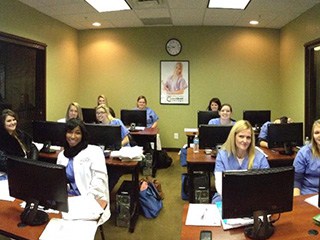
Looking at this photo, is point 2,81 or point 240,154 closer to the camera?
point 240,154

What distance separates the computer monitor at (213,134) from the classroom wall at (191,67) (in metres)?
3.22

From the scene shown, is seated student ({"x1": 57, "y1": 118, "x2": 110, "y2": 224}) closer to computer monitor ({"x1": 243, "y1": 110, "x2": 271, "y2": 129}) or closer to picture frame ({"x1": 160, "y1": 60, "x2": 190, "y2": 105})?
computer monitor ({"x1": 243, "y1": 110, "x2": 271, "y2": 129})

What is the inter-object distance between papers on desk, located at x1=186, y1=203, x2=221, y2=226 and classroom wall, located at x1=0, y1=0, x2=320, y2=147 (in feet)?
14.9

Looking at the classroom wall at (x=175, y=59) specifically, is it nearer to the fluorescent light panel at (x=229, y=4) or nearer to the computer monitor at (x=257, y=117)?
the computer monitor at (x=257, y=117)

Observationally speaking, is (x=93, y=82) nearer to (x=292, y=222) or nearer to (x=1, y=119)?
(x=1, y=119)

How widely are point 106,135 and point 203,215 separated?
5.77 feet

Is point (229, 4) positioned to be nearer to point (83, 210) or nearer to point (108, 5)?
point (108, 5)

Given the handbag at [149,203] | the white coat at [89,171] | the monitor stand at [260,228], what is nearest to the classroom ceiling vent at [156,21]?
the handbag at [149,203]

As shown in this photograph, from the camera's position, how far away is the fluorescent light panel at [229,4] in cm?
447

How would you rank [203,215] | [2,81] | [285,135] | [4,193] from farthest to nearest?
[2,81], [285,135], [4,193], [203,215]

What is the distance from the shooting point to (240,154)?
2355mm

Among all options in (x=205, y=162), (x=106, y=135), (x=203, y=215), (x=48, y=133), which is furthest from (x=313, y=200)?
(x=48, y=133)

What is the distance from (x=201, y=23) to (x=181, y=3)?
1.57 metres

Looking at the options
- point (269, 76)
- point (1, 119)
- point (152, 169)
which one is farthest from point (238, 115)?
point (1, 119)
